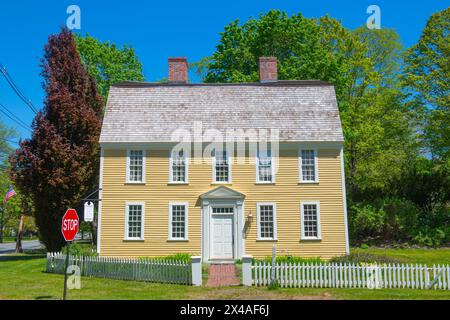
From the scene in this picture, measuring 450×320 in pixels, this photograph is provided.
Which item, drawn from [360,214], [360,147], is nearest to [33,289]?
[360,214]

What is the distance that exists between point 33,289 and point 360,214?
62.8 feet

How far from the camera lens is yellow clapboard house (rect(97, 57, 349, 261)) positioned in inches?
812

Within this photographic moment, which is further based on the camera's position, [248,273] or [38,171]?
[38,171]

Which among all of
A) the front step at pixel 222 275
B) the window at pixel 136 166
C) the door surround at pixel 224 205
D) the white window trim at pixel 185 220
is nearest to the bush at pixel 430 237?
the door surround at pixel 224 205

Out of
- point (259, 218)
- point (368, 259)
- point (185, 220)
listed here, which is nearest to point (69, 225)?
point (185, 220)

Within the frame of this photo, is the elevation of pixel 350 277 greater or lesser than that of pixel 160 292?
greater

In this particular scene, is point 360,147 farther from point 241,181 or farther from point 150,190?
point 150,190

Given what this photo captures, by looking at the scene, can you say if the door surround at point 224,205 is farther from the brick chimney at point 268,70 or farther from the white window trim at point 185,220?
the brick chimney at point 268,70

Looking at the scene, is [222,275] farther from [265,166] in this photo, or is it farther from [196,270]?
[265,166]

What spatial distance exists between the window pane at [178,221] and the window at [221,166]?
2359 millimetres

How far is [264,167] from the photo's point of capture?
2145 cm

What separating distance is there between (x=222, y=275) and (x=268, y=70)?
521 inches

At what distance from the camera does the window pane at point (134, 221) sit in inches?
822

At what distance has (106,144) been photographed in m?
21.3
